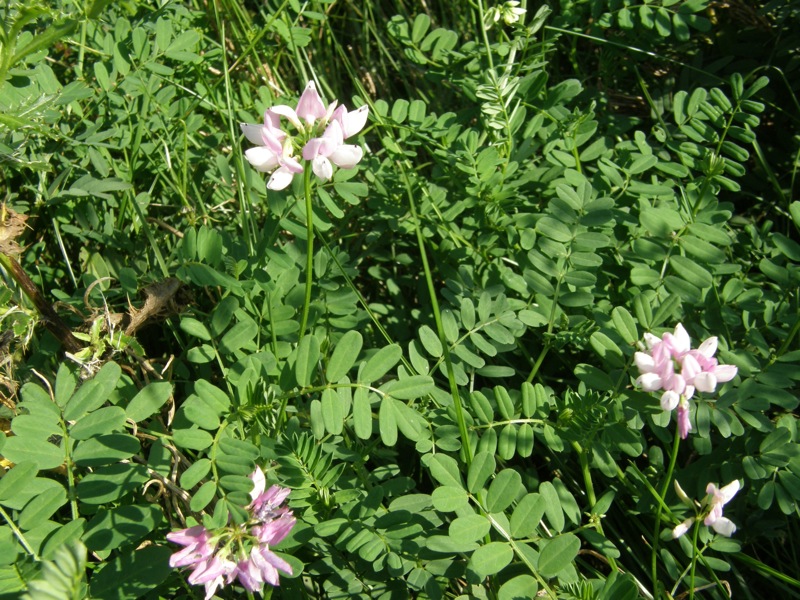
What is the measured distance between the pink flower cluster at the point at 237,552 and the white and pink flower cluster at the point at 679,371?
0.85m

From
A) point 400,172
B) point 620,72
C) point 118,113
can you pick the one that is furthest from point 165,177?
point 620,72

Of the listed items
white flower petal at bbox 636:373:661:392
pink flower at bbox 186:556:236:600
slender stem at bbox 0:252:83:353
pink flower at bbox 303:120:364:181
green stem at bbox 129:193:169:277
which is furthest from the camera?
green stem at bbox 129:193:169:277

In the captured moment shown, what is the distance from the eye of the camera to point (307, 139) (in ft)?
5.56

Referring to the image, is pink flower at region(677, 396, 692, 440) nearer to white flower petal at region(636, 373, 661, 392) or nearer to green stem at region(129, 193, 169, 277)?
white flower petal at region(636, 373, 661, 392)

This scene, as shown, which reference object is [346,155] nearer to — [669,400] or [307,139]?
[307,139]

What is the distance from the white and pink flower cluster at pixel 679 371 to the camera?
171cm

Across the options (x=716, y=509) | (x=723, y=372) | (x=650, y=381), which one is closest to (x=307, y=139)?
(x=650, y=381)

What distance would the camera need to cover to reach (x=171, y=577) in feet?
5.84

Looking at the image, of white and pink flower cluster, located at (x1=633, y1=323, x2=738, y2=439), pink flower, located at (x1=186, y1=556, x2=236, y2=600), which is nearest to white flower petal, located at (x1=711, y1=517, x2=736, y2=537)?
white and pink flower cluster, located at (x1=633, y1=323, x2=738, y2=439)

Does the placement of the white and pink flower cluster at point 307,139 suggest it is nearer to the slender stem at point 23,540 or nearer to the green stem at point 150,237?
the green stem at point 150,237

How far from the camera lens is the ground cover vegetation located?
1687 mm

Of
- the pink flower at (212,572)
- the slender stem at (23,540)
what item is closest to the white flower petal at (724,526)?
the pink flower at (212,572)

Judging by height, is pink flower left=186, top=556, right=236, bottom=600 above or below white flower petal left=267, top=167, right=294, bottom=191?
below

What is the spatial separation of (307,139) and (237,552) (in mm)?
879
